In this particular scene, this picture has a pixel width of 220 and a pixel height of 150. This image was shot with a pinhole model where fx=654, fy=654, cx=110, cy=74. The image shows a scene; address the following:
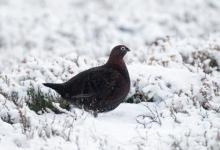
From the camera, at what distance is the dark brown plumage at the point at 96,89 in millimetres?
6922

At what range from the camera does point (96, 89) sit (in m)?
6.93

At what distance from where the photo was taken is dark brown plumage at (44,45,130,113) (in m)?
6.92

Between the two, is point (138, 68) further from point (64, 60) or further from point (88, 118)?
point (88, 118)

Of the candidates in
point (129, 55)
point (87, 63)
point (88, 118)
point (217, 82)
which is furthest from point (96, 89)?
point (129, 55)

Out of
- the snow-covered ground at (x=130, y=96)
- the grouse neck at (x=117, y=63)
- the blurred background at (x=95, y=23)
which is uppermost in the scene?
the blurred background at (x=95, y=23)

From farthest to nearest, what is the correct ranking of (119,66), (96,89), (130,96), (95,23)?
(95,23), (130,96), (119,66), (96,89)

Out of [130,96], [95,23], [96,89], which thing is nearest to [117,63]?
[96,89]

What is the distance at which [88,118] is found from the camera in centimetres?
645

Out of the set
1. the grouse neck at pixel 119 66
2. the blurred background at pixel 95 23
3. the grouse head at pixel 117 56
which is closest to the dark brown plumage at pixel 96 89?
the grouse neck at pixel 119 66

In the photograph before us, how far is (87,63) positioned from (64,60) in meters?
0.61

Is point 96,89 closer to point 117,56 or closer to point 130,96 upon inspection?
point 117,56

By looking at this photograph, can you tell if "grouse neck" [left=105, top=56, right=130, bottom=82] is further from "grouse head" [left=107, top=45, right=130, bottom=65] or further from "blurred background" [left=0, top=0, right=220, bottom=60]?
"blurred background" [left=0, top=0, right=220, bottom=60]

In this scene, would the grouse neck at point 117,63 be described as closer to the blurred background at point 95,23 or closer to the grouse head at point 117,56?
the grouse head at point 117,56

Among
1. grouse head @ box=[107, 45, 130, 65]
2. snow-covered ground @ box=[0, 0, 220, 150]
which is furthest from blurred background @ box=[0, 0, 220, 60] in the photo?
grouse head @ box=[107, 45, 130, 65]
